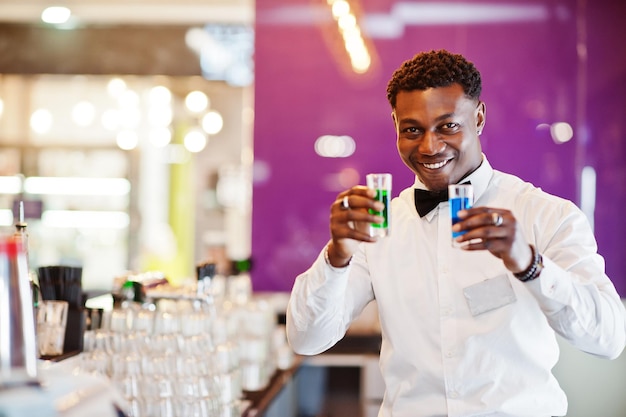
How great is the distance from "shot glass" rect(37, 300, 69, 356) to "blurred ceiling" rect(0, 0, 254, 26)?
5295mm

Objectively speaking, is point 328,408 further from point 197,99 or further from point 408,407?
point 197,99

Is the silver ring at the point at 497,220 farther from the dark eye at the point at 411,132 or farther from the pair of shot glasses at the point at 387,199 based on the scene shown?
the dark eye at the point at 411,132

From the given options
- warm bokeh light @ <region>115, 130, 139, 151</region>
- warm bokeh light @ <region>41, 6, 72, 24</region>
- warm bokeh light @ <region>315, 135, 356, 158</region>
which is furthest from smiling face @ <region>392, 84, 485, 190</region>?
warm bokeh light @ <region>115, 130, 139, 151</region>

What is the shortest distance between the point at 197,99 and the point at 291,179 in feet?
12.4

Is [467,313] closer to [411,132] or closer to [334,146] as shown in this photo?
[411,132]

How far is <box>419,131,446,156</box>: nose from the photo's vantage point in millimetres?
1974

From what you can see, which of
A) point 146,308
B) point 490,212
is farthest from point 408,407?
point 146,308

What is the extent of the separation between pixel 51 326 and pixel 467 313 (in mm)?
1389

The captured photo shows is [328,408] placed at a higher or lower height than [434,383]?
lower

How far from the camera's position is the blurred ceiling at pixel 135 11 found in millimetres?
7410

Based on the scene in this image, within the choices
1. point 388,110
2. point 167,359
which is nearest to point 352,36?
point 388,110

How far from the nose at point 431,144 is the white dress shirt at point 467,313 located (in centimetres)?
17

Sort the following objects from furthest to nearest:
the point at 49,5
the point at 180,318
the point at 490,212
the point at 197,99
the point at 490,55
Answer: the point at 197,99 < the point at 49,5 < the point at 490,55 < the point at 180,318 < the point at 490,212

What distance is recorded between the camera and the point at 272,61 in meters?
5.58
